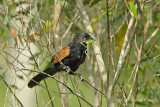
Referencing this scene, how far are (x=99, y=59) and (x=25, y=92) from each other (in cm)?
150

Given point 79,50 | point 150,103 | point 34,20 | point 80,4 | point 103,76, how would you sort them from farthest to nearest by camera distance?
point 79,50 → point 150,103 → point 34,20 → point 80,4 → point 103,76

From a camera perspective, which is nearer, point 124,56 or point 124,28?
point 124,56

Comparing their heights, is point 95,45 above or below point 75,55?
below

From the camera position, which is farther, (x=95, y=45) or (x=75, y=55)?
(x=75, y=55)

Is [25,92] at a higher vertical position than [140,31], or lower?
lower

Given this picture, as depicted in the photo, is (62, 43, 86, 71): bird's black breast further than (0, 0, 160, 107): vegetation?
Yes

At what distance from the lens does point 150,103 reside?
2.64m

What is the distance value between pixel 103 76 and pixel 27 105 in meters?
1.65

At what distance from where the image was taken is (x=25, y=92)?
10.3 feet

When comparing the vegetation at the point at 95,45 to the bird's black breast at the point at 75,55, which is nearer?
the vegetation at the point at 95,45

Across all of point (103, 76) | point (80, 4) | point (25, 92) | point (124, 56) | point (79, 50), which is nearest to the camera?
point (124, 56)

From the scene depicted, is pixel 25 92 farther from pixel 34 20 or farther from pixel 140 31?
pixel 140 31

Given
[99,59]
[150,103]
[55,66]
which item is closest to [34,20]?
[55,66]

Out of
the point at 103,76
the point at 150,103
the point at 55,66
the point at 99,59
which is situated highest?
the point at 55,66
